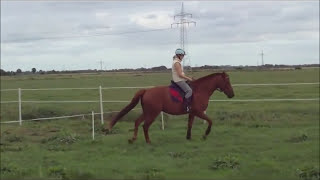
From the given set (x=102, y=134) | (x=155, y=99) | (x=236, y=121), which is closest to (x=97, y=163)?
(x=155, y=99)

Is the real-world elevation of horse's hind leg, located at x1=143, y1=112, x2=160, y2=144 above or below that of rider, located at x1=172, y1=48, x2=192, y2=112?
below

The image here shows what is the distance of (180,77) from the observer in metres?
9.76

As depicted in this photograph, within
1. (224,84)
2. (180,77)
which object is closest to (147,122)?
(180,77)

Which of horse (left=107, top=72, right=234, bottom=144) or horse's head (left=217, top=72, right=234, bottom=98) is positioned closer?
horse's head (left=217, top=72, right=234, bottom=98)

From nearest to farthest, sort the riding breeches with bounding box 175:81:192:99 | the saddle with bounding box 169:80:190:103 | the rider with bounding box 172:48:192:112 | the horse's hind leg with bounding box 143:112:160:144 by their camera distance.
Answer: the rider with bounding box 172:48:192:112 → the riding breeches with bounding box 175:81:192:99 → the saddle with bounding box 169:80:190:103 → the horse's hind leg with bounding box 143:112:160:144

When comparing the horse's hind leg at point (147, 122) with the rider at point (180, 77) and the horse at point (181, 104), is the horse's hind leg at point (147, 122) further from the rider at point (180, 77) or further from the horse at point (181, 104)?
the rider at point (180, 77)

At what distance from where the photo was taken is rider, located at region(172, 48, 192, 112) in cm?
906

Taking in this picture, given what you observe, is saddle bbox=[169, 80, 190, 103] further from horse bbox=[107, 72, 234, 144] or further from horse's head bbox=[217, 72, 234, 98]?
horse's head bbox=[217, 72, 234, 98]

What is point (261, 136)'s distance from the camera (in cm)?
1173

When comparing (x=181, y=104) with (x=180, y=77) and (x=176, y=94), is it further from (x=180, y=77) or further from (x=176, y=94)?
(x=180, y=77)

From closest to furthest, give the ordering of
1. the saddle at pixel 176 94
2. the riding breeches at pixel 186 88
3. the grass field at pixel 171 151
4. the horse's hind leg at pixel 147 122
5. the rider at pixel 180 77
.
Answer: the grass field at pixel 171 151 < the rider at pixel 180 77 < the riding breeches at pixel 186 88 < the saddle at pixel 176 94 < the horse's hind leg at pixel 147 122

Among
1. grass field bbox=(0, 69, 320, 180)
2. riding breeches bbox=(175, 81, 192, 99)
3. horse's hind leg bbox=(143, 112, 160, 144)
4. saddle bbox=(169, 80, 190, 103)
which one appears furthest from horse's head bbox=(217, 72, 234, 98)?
horse's hind leg bbox=(143, 112, 160, 144)

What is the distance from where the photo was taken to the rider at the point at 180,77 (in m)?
9.06

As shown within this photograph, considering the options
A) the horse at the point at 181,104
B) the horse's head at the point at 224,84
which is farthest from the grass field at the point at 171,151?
the horse's head at the point at 224,84
